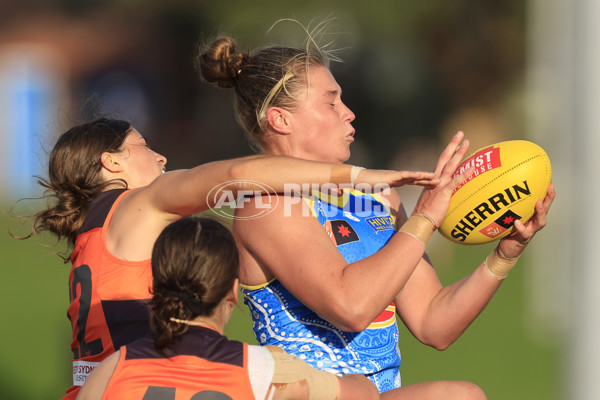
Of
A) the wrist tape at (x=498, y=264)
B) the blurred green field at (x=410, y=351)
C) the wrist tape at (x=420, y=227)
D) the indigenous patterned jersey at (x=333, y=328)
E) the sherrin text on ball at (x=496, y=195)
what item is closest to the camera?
the wrist tape at (x=420, y=227)

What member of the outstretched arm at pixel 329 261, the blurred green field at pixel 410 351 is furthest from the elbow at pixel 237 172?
the blurred green field at pixel 410 351

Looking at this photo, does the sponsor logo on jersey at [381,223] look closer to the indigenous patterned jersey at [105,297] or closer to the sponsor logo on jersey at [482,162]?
the sponsor logo on jersey at [482,162]

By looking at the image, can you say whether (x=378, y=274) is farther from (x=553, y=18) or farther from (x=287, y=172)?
(x=553, y=18)

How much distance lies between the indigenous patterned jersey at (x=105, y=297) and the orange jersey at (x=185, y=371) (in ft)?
1.98

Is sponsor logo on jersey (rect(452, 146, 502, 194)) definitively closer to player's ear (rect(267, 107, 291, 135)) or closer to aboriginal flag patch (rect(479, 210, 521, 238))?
aboriginal flag patch (rect(479, 210, 521, 238))

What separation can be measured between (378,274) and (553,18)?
9454 mm

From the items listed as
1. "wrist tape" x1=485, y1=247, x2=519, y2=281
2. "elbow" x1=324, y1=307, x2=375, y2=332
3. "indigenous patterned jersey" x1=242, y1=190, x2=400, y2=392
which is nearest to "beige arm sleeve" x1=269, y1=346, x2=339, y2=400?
"elbow" x1=324, y1=307, x2=375, y2=332

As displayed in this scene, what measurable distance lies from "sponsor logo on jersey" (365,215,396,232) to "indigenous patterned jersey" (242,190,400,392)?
12mm

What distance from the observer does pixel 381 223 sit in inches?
133

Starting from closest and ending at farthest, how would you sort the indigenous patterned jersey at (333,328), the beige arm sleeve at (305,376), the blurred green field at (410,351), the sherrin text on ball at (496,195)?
the beige arm sleeve at (305,376)
the indigenous patterned jersey at (333,328)
the sherrin text on ball at (496,195)
the blurred green field at (410,351)

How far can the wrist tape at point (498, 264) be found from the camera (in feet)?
11.2

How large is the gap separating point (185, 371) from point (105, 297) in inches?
30.7

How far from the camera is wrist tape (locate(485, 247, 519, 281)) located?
3404 mm

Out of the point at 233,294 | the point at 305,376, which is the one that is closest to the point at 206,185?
the point at 233,294
